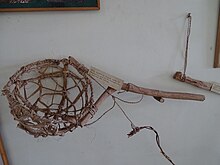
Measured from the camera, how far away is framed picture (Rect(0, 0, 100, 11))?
0.79 m

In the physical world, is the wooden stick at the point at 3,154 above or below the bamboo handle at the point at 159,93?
below

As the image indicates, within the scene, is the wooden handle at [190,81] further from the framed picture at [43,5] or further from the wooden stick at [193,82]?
the framed picture at [43,5]

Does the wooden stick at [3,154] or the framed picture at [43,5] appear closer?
the framed picture at [43,5]

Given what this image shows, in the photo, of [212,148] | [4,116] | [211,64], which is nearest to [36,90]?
[4,116]

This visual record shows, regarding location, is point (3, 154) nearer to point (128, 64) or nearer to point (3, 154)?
point (3, 154)

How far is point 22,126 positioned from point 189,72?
0.68 metres

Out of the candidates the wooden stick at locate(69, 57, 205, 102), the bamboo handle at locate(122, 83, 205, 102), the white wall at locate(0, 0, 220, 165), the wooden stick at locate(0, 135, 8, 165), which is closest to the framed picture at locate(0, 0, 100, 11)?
the white wall at locate(0, 0, 220, 165)

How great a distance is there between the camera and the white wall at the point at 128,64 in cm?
85

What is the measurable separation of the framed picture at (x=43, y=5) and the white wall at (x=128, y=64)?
0.12ft

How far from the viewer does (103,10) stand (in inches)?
33.2

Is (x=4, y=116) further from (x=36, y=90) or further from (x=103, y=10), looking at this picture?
A: (x=103, y=10)

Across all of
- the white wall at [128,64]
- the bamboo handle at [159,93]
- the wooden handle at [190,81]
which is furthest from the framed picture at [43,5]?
the wooden handle at [190,81]

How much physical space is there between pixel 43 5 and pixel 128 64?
391 mm

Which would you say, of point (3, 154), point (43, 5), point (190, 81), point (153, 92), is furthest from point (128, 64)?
point (3, 154)
